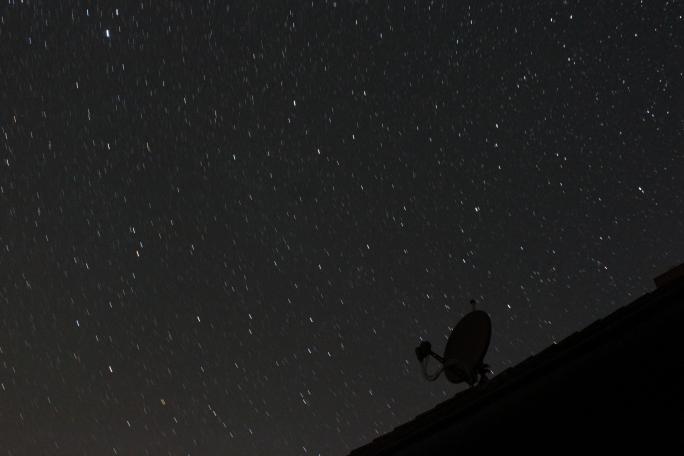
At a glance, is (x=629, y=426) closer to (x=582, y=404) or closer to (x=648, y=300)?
(x=582, y=404)

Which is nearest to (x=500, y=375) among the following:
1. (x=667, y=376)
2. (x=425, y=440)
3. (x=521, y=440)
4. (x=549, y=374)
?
(x=425, y=440)

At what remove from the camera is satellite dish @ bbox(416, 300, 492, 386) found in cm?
516

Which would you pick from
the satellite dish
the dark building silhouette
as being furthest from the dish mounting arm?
the dark building silhouette

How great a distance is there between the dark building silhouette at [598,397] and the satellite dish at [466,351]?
211 centimetres

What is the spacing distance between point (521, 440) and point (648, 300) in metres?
0.88

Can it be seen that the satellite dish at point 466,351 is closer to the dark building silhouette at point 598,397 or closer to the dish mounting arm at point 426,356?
the dish mounting arm at point 426,356

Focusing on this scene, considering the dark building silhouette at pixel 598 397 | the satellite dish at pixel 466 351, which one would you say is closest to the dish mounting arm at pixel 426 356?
the satellite dish at pixel 466 351

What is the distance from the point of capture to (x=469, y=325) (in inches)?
215

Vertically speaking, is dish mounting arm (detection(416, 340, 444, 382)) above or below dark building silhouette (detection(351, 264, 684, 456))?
above

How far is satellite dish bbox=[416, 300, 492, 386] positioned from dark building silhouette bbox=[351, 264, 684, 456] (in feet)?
6.93

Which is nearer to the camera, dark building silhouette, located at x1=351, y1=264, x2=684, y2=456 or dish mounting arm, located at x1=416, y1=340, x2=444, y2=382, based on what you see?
dark building silhouette, located at x1=351, y1=264, x2=684, y2=456

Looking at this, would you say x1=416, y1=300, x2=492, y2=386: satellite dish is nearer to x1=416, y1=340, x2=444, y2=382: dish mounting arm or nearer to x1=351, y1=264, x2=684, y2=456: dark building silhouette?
x1=416, y1=340, x2=444, y2=382: dish mounting arm

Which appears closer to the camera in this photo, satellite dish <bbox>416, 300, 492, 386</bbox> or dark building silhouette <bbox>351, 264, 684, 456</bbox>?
dark building silhouette <bbox>351, 264, 684, 456</bbox>

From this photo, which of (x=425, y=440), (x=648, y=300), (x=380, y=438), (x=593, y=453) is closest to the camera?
(x=593, y=453)
